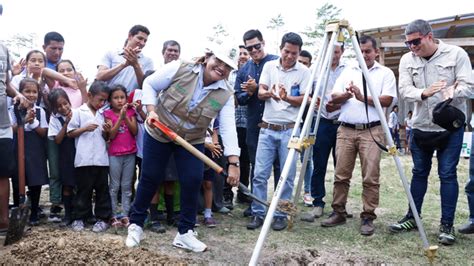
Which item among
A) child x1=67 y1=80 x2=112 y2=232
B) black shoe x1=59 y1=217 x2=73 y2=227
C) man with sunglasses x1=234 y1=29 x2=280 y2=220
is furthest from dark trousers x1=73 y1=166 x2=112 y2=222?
man with sunglasses x1=234 y1=29 x2=280 y2=220

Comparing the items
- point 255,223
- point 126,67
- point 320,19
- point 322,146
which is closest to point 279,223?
point 255,223

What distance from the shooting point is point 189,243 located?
3.68 meters

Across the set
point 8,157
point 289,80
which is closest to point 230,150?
point 289,80

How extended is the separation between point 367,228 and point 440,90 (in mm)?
1516

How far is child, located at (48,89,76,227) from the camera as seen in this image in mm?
4277

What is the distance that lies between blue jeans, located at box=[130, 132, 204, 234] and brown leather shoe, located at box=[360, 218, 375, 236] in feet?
5.76

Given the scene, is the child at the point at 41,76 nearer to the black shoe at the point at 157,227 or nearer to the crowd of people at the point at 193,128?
the crowd of people at the point at 193,128

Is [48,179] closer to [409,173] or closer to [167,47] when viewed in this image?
[167,47]

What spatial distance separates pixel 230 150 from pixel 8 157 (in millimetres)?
2027

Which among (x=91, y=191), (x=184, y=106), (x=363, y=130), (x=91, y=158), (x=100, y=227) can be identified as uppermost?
(x=184, y=106)

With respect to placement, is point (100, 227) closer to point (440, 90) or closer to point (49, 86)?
point (49, 86)

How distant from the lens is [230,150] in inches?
144

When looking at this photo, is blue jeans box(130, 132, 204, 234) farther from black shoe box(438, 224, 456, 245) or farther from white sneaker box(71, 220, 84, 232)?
black shoe box(438, 224, 456, 245)

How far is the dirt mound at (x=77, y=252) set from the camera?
319cm
